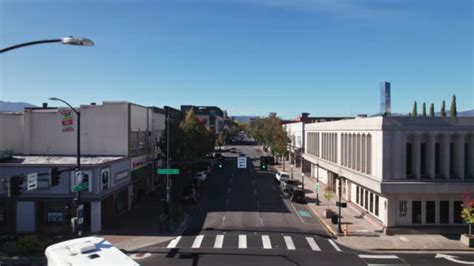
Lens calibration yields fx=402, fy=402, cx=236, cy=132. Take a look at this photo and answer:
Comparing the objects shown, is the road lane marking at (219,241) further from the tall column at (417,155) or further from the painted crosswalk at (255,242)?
the tall column at (417,155)

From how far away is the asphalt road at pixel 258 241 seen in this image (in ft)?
76.4

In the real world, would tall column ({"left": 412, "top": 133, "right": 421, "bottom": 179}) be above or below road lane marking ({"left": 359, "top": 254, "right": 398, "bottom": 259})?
above

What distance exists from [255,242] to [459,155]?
57.7 ft

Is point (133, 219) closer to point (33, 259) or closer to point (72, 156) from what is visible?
point (72, 156)

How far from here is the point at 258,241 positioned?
1081 inches

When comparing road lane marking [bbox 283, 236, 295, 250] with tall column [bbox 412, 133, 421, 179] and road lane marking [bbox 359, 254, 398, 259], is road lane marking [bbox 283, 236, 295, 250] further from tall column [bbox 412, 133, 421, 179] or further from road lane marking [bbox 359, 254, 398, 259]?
tall column [bbox 412, 133, 421, 179]

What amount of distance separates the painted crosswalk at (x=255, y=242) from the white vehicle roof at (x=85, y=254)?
12.5m

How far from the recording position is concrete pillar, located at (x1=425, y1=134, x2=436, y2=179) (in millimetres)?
31094

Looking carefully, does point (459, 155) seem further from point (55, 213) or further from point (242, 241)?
point (55, 213)

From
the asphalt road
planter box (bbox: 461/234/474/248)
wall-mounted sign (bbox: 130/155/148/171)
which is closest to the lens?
the asphalt road

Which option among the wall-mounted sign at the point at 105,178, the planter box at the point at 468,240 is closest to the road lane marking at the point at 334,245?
the planter box at the point at 468,240

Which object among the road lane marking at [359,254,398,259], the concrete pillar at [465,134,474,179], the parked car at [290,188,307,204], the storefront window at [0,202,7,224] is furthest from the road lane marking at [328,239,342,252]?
the storefront window at [0,202,7,224]

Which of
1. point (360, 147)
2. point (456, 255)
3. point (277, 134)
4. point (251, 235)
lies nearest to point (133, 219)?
point (251, 235)

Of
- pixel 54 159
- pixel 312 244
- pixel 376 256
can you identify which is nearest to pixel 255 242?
pixel 312 244
